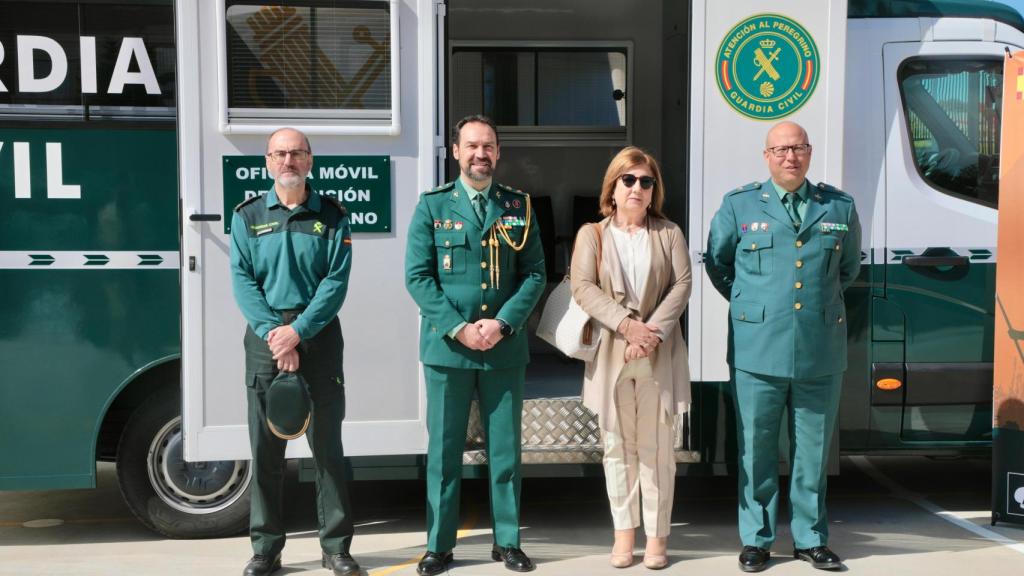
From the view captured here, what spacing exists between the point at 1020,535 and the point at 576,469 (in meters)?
2.12

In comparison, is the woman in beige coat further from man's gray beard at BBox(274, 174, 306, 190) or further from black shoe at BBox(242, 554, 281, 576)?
black shoe at BBox(242, 554, 281, 576)

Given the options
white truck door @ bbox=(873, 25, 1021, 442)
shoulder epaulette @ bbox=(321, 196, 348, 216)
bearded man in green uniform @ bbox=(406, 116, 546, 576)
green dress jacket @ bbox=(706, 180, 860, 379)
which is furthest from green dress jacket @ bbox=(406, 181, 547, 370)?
white truck door @ bbox=(873, 25, 1021, 442)

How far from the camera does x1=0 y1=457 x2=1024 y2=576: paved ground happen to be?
15.1 ft

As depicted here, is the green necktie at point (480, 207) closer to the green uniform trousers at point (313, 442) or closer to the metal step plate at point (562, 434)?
the green uniform trousers at point (313, 442)

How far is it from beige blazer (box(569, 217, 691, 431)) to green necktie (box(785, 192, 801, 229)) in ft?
1.48

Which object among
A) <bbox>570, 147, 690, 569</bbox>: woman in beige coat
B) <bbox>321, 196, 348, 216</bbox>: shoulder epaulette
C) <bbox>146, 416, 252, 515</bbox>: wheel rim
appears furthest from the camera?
<bbox>146, 416, 252, 515</bbox>: wheel rim

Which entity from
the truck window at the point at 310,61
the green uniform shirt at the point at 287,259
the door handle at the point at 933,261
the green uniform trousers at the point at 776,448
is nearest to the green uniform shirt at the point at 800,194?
the green uniform trousers at the point at 776,448

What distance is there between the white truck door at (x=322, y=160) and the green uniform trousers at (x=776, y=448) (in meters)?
1.40

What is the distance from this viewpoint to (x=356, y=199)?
468cm

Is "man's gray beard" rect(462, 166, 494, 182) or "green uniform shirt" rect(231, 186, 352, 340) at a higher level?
"man's gray beard" rect(462, 166, 494, 182)

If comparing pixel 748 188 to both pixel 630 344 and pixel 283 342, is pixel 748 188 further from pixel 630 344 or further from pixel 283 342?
pixel 283 342

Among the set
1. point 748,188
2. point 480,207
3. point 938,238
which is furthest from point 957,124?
point 480,207

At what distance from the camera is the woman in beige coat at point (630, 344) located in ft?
14.4

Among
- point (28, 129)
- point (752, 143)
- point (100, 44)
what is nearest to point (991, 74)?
point (752, 143)
